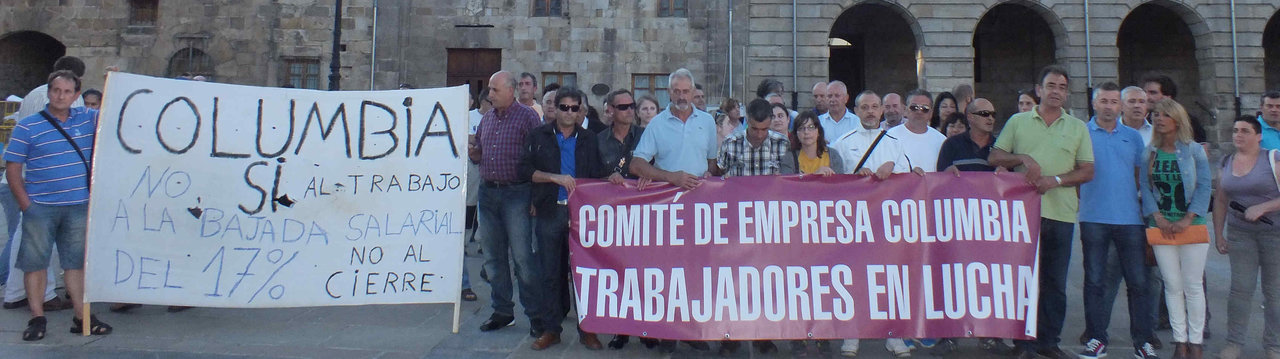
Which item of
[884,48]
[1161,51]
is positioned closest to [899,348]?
[884,48]

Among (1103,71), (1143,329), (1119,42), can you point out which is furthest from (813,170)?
(1119,42)

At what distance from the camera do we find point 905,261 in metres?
4.95

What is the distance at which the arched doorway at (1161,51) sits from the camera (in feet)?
73.4

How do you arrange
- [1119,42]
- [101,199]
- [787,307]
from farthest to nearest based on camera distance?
[1119,42] < [101,199] < [787,307]

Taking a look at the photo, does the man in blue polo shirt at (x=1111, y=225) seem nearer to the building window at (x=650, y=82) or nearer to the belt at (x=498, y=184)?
the belt at (x=498, y=184)

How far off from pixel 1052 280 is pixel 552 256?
335cm

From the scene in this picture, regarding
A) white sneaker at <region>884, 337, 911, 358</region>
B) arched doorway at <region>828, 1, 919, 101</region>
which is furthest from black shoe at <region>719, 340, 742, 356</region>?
arched doorway at <region>828, 1, 919, 101</region>

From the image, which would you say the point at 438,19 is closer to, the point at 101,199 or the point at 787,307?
the point at 101,199

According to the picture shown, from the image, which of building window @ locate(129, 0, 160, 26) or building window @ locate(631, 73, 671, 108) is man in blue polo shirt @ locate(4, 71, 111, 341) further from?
building window @ locate(129, 0, 160, 26)

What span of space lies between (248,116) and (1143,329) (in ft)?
20.5

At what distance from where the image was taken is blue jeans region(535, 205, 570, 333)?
17.6 feet

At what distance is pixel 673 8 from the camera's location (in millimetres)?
19109

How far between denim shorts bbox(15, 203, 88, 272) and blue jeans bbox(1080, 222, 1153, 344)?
6.93 metres

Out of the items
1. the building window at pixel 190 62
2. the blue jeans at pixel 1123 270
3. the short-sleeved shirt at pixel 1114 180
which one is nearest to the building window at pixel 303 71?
the building window at pixel 190 62
